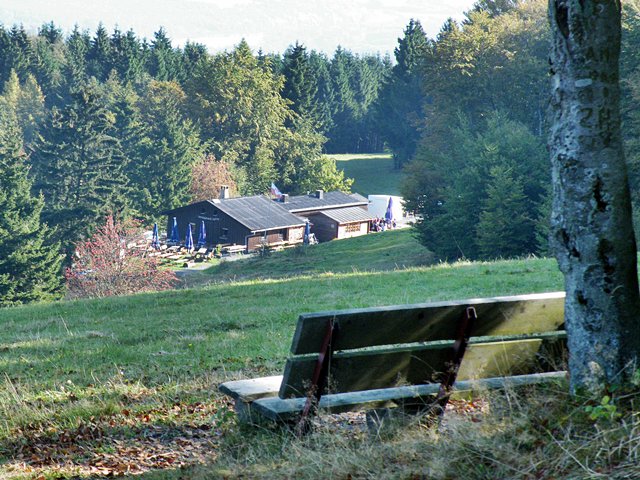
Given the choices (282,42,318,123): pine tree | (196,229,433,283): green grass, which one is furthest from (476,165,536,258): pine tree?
(282,42,318,123): pine tree

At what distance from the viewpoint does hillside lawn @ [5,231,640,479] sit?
4.33m

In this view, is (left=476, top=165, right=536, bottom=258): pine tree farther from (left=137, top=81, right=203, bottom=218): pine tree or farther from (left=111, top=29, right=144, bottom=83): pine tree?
(left=111, top=29, right=144, bottom=83): pine tree

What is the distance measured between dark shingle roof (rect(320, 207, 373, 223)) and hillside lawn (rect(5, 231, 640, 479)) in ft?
191

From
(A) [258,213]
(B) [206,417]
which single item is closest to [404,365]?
(B) [206,417]

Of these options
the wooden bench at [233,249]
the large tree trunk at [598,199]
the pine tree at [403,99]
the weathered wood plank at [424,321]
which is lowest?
the wooden bench at [233,249]

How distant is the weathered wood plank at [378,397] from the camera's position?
17.4 ft

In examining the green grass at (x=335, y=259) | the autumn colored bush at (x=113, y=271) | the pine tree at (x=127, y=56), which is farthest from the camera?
the pine tree at (x=127, y=56)

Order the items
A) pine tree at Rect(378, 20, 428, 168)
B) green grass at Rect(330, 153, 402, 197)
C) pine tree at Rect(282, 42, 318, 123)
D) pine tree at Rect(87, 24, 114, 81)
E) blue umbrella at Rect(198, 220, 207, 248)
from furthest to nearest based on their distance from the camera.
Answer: pine tree at Rect(87, 24, 114, 81)
green grass at Rect(330, 153, 402, 197)
pine tree at Rect(378, 20, 428, 168)
pine tree at Rect(282, 42, 318, 123)
blue umbrella at Rect(198, 220, 207, 248)

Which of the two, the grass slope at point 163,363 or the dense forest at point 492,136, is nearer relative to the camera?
the grass slope at point 163,363

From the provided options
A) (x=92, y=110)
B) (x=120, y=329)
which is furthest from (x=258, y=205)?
(x=120, y=329)

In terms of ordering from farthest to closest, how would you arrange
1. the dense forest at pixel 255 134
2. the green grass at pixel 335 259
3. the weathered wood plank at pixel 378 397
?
the green grass at pixel 335 259
the dense forest at pixel 255 134
the weathered wood plank at pixel 378 397

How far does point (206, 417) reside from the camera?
22.1 ft

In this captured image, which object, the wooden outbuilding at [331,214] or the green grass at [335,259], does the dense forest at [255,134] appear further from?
the wooden outbuilding at [331,214]

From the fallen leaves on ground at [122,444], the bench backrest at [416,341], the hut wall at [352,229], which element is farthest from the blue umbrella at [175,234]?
the bench backrest at [416,341]
